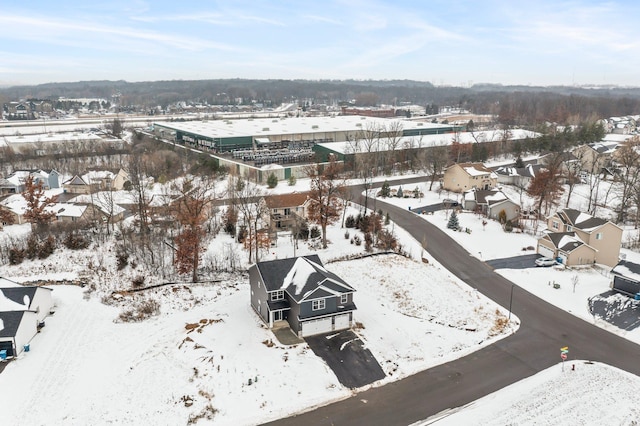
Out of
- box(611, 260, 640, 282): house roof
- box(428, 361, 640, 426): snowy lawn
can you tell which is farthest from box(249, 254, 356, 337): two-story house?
box(611, 260, 640, 282): house roof

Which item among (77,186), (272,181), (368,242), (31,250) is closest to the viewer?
(31,250)

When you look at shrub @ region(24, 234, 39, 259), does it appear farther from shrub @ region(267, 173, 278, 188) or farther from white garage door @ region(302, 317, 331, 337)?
shrub @ region(267, 173, 278, 188)

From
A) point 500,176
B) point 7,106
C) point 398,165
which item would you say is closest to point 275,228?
point 398,165

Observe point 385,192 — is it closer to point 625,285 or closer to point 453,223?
point 453,223

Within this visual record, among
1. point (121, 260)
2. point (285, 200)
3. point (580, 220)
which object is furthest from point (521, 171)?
point (121, 260)

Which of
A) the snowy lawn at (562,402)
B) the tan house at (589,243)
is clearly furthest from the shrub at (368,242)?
the snowy lawn at (562,402)

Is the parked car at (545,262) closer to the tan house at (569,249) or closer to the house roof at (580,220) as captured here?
the tan house at (569,249)

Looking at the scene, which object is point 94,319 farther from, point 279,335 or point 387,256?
point 387,256
